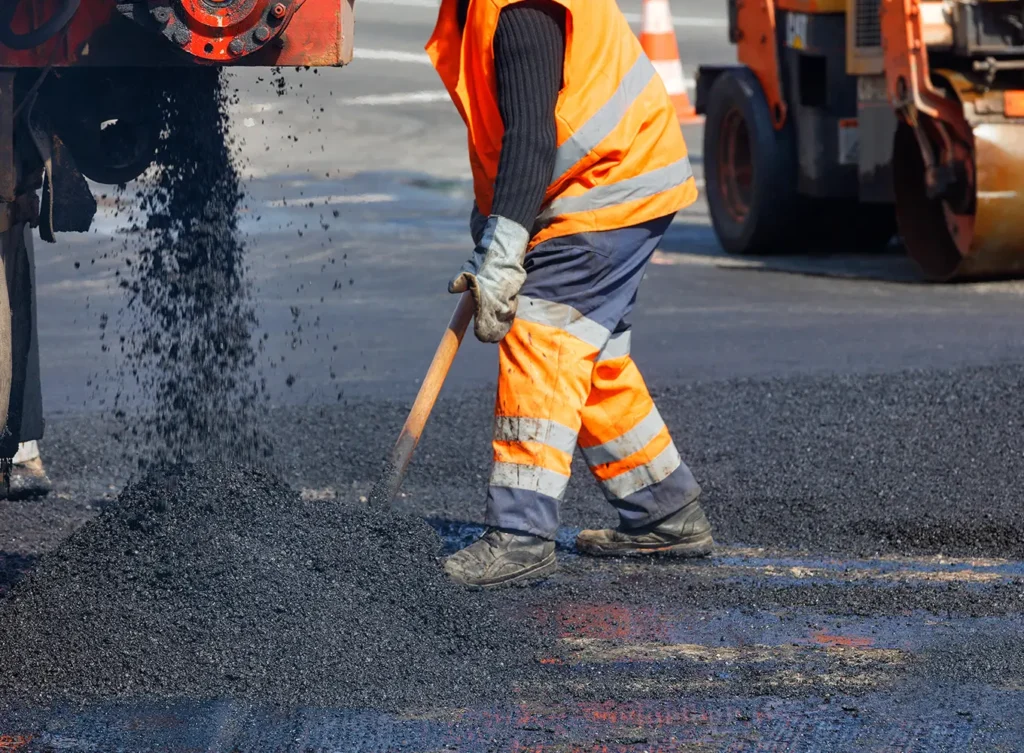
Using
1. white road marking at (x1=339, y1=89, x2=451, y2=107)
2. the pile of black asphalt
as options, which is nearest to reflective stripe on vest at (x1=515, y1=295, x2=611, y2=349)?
the pile of black asphalt

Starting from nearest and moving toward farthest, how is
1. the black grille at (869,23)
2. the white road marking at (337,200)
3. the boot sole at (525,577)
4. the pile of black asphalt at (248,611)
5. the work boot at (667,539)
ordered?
the pile of black asphalt at (248,611)
the boot sole at (525,577)
the work boot at (667,539)
the black grille at (869,23)
the white road marking at (337,200)

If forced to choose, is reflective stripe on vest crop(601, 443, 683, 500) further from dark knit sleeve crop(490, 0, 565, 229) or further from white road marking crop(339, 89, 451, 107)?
white road marking crop(339, 89, 451, 107)

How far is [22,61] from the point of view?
3.33m

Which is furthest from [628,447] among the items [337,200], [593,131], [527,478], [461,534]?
[337,200]

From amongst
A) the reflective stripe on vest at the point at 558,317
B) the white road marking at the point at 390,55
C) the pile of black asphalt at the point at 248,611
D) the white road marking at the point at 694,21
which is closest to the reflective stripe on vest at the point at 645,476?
the reflective stripe on vest at the point at 558,317

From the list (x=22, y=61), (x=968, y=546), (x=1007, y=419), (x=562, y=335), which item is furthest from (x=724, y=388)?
(x=22, y=61)

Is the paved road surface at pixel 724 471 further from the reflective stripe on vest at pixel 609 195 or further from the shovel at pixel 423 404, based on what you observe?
the reflective stripe on vest at pixel 609 195

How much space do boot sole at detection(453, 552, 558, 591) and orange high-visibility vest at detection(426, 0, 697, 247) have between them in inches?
30.4

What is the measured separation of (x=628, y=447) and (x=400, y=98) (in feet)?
38.0

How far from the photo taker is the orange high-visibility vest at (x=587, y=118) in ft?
12.4

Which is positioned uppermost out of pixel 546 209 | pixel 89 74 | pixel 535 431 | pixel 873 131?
pixel 89 74

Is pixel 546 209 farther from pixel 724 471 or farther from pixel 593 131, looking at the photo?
pixel 724 471

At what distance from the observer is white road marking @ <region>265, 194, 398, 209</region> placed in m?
10.6

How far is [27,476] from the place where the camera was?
489 cm
